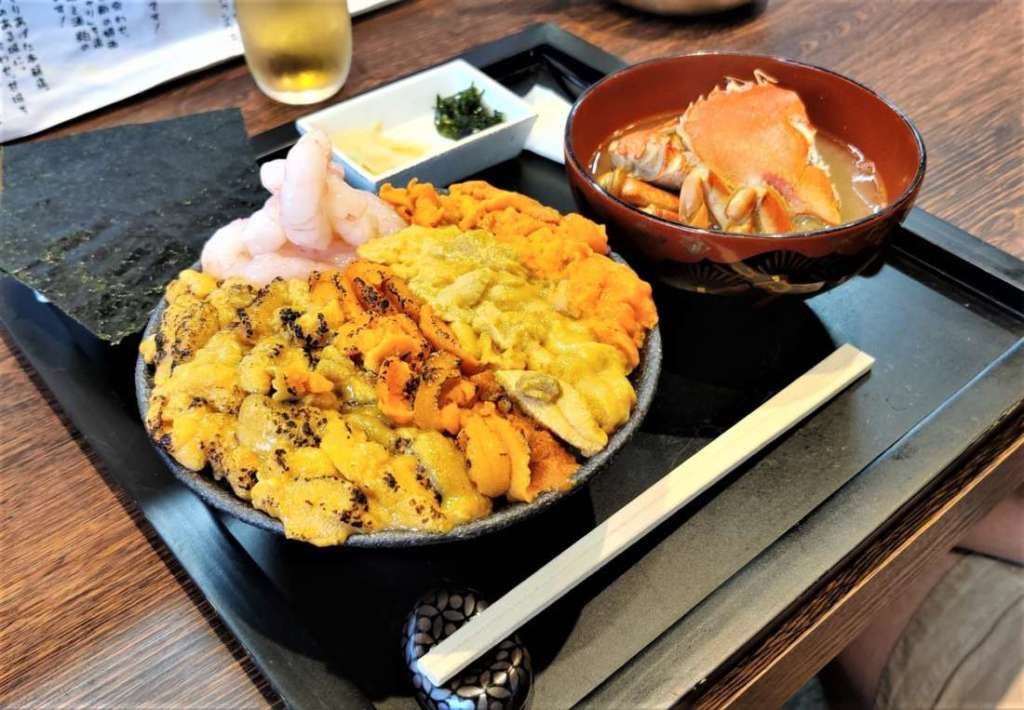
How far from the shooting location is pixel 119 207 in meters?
1.46

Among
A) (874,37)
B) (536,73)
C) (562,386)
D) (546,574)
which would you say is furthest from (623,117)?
(874,37)

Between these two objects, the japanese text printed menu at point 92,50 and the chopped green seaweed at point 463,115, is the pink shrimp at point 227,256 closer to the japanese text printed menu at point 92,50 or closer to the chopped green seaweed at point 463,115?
the chopped green seaweed at point 463,115

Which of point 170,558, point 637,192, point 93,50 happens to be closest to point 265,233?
point 170,558

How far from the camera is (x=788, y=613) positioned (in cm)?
98

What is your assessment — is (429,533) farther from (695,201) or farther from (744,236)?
(695,201)

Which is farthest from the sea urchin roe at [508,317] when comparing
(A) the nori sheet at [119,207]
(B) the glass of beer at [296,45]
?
(B) the glass of beer at [296,45]

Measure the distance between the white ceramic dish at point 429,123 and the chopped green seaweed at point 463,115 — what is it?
14 millimetres

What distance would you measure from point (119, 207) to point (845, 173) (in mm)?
1296

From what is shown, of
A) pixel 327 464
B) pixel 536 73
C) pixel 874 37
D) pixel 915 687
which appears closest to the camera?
pixel 327 464

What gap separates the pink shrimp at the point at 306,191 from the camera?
3.65 ft

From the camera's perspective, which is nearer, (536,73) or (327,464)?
(327,464)

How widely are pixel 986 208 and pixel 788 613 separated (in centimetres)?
102

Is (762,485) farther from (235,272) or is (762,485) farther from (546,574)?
(235,272)

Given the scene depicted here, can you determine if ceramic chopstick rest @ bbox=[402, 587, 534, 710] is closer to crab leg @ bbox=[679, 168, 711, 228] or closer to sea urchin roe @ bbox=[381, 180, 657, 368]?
sea urchin roe @ bbox=[381, 180, 657, 368]
